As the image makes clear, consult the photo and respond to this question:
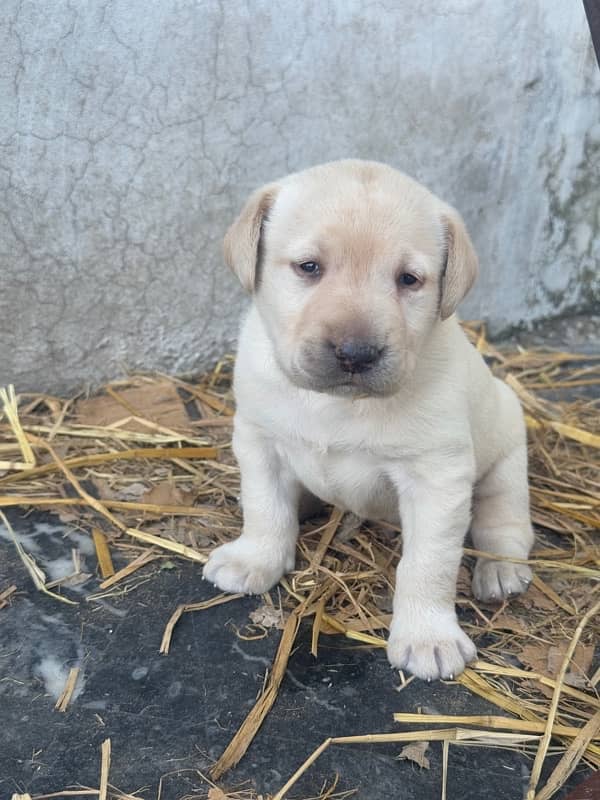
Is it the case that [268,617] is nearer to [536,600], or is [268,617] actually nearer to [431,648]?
[431,648]

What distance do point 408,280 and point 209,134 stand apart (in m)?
2.45

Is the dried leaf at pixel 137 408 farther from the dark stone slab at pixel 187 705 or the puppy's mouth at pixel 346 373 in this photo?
the puppy's mouth at pixel 346 373

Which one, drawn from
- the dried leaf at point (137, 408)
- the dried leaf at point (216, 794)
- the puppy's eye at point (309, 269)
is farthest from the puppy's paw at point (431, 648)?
the dried leaf at point (137, 408)

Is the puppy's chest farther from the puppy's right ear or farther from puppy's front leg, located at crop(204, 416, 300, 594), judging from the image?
the puppy's right ear

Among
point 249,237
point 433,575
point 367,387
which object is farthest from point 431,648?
point 249,237

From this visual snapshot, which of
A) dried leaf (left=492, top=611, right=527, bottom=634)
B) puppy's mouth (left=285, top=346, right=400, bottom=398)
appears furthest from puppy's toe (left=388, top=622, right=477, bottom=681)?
puppy's mouth (left=285, top=346, right=400, bottom=398)

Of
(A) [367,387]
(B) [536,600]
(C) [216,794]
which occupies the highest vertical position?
(A) [367,387]

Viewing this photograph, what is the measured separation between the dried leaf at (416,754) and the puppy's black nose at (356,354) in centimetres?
126

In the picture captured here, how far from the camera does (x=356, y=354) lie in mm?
2627

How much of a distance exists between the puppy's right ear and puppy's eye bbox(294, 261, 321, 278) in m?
0.22

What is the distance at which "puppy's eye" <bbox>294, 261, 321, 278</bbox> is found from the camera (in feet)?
9.47

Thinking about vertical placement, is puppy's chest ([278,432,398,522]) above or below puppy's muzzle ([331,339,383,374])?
below

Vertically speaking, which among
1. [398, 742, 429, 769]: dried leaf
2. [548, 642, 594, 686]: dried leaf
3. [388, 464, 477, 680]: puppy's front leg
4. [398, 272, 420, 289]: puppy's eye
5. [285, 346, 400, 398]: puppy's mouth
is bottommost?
[548, 642, 594, 686]: dried leaf

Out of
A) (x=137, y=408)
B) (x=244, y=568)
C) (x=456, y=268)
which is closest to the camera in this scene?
(x=456, y=268)
